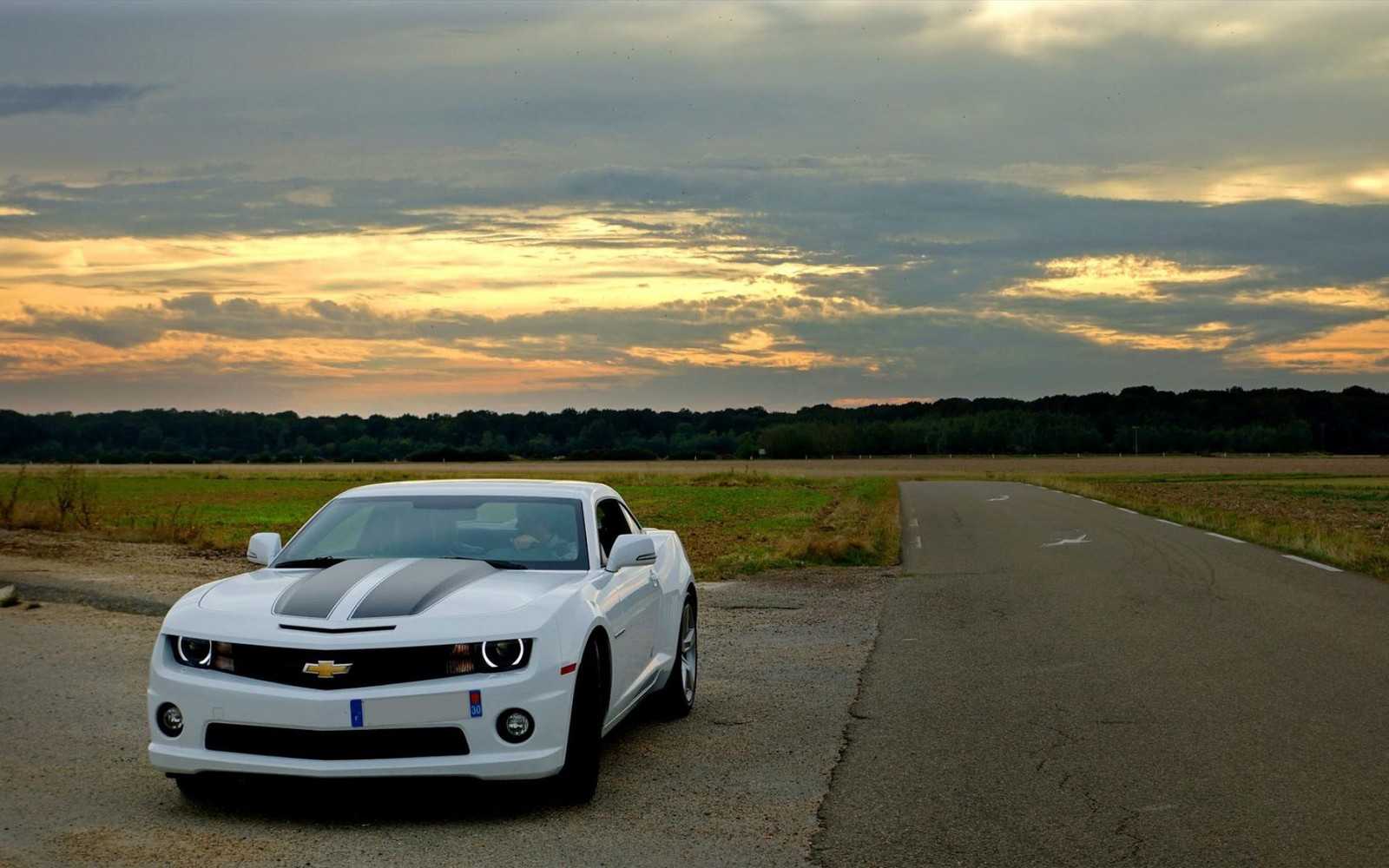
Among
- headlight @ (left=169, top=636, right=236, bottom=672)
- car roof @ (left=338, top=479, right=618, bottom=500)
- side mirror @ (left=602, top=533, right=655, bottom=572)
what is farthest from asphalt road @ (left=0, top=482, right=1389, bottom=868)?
car roof @ (left=338, top=479, right=618, bottom=500)

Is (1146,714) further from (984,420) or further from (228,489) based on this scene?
(984,420)

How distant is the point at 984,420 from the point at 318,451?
8550 centimetres

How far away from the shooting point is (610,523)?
7949 millimetres

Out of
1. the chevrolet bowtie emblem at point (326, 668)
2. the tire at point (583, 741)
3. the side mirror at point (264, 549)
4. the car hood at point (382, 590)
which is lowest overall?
the tire at point (583, 741)

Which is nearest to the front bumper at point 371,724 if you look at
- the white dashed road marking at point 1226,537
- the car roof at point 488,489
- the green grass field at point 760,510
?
the car roof at point 488,489

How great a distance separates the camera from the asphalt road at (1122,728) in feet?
17.7

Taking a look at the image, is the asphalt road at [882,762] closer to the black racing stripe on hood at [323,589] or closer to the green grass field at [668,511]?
the black racing stripe on hood at [323,589]

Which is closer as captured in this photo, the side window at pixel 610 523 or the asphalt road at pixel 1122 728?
the asphalt road at pixel 1122 728

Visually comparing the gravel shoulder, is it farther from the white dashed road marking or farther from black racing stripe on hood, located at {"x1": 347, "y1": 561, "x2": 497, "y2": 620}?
the white dashed road marking

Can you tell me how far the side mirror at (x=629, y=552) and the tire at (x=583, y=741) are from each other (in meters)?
0.72

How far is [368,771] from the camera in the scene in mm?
5508

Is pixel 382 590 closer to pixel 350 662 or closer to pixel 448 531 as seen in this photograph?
pixel 350 662

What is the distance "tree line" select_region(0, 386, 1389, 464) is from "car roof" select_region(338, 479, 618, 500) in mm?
121959

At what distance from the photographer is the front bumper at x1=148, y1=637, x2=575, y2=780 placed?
5508 millimetres
